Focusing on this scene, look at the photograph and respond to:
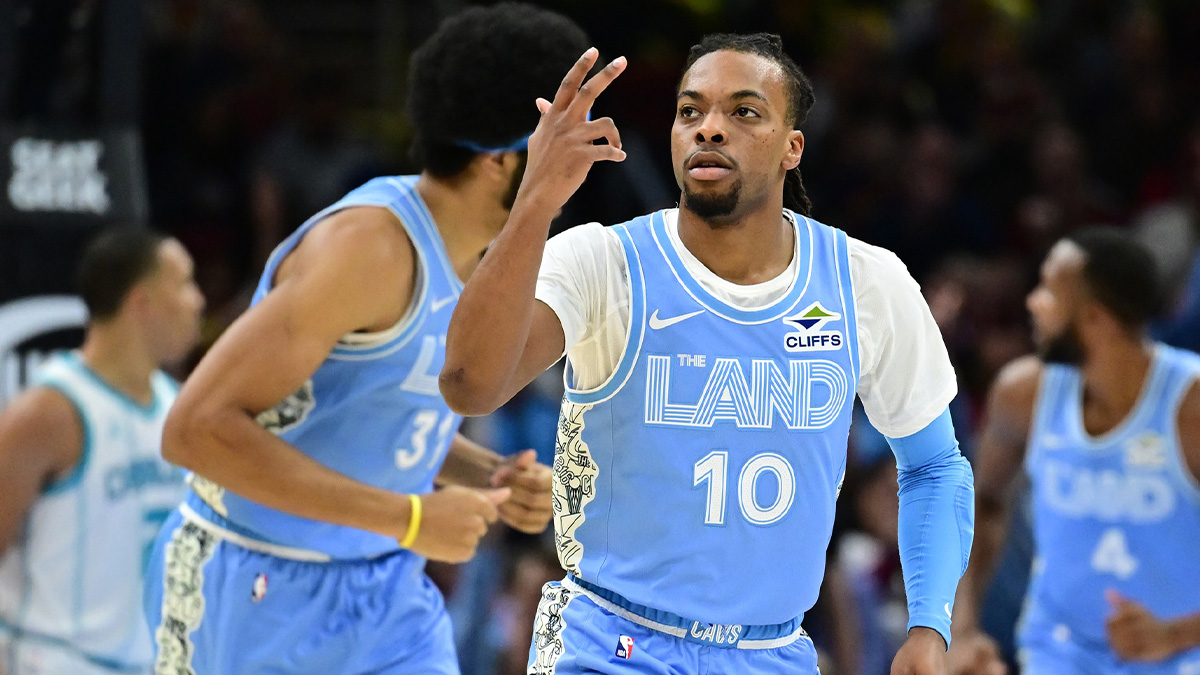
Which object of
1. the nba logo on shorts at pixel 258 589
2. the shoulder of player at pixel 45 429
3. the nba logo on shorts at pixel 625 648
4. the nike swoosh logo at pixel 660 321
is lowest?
the shoulder of player at pixel 45 429

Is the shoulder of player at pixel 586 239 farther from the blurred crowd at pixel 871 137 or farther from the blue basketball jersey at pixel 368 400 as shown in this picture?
the blurred crowd at pixel 871 137

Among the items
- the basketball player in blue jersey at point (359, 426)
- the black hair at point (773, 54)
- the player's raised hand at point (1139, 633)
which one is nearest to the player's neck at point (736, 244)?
the black hair at point (773, 54)

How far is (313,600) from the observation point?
339cm

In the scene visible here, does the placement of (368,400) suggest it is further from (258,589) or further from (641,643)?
(641,643)

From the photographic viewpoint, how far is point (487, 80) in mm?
3500

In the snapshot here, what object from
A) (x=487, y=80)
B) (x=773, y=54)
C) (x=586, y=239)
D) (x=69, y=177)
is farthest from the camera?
(x=69, y=177)

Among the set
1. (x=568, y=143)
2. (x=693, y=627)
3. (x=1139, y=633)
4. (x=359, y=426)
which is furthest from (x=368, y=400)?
(x=1139, y=633)

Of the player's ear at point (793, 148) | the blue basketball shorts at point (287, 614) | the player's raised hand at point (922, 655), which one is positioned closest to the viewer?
the player's raised hand at point (922, 655)

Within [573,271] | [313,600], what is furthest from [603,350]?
[313,600]

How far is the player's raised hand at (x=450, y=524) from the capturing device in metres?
3.25

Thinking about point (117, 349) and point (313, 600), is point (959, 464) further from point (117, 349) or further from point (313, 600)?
point (117, 349)

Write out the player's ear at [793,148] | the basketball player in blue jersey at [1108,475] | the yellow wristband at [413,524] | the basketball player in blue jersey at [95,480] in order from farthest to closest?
A: the basketball player in blue jersey at [1108,475]
the basketball player in blue jersey at [95,480]
the yellow wristband at [413,524]
the player's ear at [793,148]

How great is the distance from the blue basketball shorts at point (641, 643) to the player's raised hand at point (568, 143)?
2.68ft

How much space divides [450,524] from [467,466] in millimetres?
649
